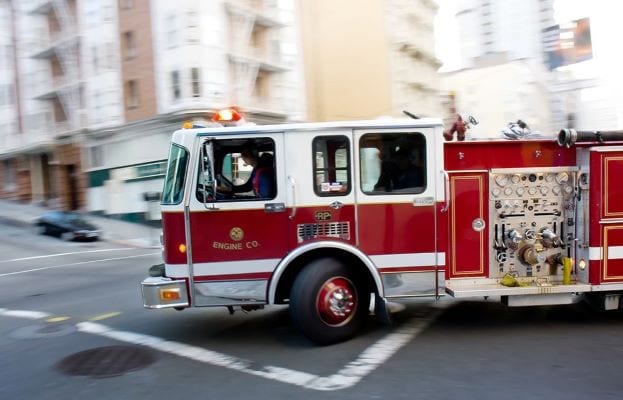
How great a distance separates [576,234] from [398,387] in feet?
10.1

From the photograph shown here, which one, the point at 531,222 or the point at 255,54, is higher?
the point at 255,54

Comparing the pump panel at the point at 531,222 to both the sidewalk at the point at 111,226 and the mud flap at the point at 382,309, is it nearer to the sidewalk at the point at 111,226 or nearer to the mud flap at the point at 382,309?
the mud flap at the point at 382,309

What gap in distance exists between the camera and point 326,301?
5875mm

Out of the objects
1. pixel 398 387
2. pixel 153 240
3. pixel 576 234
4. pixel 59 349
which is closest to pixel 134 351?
pixel 59 349

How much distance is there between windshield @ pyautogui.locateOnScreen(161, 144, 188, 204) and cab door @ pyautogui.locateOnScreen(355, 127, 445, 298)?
1909 mm

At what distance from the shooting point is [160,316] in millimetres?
7762

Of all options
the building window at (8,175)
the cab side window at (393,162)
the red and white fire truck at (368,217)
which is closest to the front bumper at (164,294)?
the red and white fire truck at (368,217)

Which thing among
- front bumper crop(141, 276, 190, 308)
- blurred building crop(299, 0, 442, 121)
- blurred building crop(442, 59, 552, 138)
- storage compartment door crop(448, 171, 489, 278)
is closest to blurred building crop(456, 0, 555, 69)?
blurred building crop(442, 59, 552, 138)

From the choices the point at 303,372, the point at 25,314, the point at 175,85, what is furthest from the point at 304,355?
the point at 175,85

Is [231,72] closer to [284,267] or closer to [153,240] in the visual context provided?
[153,240]

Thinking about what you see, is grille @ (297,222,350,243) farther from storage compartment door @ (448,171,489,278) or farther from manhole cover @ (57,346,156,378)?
manhole cover @ (57,346,156,378)

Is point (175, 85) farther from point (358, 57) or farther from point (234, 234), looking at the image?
point (234, 234)

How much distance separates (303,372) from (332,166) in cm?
219

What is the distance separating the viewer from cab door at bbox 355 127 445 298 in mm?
6004
